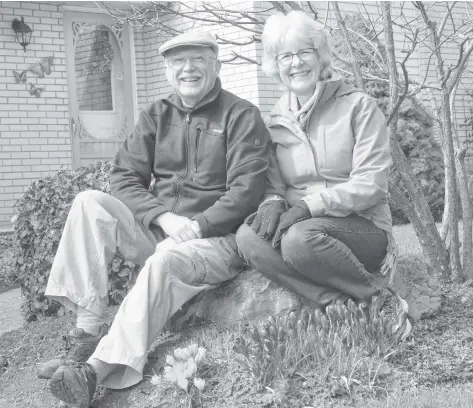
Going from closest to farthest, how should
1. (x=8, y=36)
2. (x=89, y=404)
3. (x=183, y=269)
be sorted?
1. (x=89, y=404)
2. (x=183, y=269)
3. (x=8, y=36)

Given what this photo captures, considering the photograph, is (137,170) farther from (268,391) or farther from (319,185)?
(268,391)

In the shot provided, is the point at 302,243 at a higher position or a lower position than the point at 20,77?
lower

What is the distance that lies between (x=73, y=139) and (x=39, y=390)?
26.5ft

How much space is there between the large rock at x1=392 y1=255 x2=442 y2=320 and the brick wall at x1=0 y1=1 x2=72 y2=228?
7395mm

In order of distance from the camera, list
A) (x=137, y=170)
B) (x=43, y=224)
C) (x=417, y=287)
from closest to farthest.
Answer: (x=137, y=170), (x=417, y=287), (x=43, y=224)

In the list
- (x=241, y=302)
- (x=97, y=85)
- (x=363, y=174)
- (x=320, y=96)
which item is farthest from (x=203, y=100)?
(x=97, y=85)

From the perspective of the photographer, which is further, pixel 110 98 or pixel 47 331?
pixel 110 98

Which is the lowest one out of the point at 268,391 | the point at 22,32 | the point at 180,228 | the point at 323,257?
the point at 268,391

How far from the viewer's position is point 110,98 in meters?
12.7

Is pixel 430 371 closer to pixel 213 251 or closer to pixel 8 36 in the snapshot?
pixel 213 251

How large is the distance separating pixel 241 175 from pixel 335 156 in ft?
1.62

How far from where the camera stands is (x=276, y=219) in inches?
159

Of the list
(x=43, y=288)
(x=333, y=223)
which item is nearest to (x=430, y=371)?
(x=333, y=223)

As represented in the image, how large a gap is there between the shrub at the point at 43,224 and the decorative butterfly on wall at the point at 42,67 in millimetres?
5668
